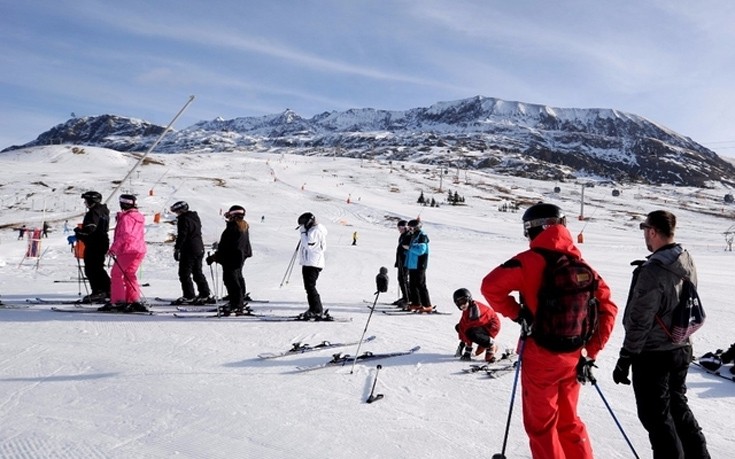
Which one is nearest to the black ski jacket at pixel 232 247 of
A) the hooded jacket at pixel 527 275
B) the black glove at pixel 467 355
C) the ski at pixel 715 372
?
the black glove at pixel 467 355

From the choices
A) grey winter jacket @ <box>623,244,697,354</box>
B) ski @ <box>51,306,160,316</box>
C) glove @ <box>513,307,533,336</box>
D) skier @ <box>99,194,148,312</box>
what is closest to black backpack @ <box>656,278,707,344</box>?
grey winter jacket @ <box>623,244,697,354</box>

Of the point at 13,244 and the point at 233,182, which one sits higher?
the point at 233,182

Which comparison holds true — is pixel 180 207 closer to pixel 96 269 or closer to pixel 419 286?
pixel 96 269

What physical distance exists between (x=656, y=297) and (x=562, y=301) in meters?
0.71

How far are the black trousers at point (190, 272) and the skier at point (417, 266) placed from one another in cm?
381

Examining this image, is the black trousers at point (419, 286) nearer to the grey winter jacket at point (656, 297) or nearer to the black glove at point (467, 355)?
the black glove at point (467, 355)

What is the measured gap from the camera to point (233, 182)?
151 ft

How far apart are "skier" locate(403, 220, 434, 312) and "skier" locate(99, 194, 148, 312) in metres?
4.54

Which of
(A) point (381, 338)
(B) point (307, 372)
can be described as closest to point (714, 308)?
(A) point (381, 338)

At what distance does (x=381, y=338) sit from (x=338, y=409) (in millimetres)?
2440

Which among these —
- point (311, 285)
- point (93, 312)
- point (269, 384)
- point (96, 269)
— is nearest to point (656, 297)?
point (269, 384)

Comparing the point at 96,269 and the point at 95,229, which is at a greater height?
the point at 95,229

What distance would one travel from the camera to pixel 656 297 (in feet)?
9.79

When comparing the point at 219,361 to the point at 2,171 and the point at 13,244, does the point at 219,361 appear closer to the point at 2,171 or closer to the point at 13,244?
the point at 13,244
